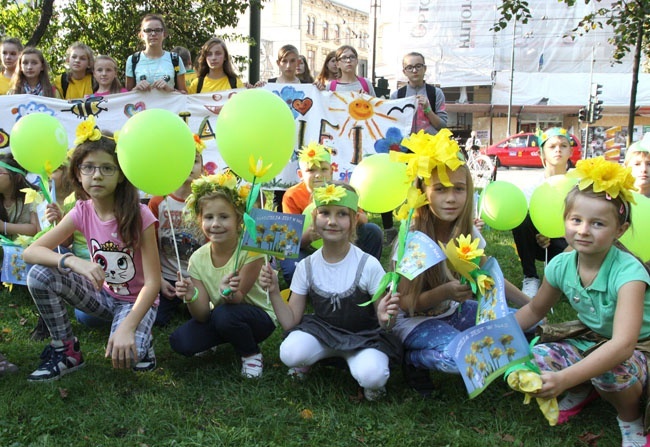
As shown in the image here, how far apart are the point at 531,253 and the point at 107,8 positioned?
697cm

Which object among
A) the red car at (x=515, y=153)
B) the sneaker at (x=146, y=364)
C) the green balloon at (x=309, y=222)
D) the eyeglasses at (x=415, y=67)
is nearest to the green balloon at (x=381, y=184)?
the green balloon at (x=309, y=222)

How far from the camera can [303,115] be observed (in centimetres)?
560

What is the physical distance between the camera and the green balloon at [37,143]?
3152 mm

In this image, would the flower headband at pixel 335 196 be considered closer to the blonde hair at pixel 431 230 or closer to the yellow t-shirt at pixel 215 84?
the blonde hair at pixel 431 230

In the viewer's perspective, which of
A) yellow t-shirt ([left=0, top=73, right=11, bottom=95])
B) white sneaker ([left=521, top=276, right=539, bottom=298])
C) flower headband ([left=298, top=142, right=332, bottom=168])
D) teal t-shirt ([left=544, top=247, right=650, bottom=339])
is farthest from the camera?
yellow t-shirt ([left=0, top=73, right=11, bottom=95])

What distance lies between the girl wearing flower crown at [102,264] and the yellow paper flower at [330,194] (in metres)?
0.90

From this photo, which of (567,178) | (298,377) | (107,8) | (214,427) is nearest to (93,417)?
(214,427)

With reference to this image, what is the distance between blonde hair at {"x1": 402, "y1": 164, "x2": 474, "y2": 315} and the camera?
2629 millimetres

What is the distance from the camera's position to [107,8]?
26.2 ft

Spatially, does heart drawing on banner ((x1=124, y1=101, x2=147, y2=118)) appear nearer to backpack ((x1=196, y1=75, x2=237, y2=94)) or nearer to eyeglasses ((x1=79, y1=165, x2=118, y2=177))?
backpack ((x1=196, y1=75, x2=237, y2=94))

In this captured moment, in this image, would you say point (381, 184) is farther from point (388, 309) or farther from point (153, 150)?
point (153, 150)

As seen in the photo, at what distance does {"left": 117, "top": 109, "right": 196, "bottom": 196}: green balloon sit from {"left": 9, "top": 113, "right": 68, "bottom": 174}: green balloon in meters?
0.91

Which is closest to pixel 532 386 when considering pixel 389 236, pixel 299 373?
pixel 299 373

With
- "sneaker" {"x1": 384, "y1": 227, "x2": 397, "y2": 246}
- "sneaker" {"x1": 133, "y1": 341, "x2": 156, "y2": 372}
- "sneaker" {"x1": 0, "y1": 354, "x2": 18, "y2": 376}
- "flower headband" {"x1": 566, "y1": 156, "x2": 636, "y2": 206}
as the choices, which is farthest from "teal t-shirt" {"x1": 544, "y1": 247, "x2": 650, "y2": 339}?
"sneaker" {"x1": 384, "y1": 227, "x2": 397, "y2": 246}
